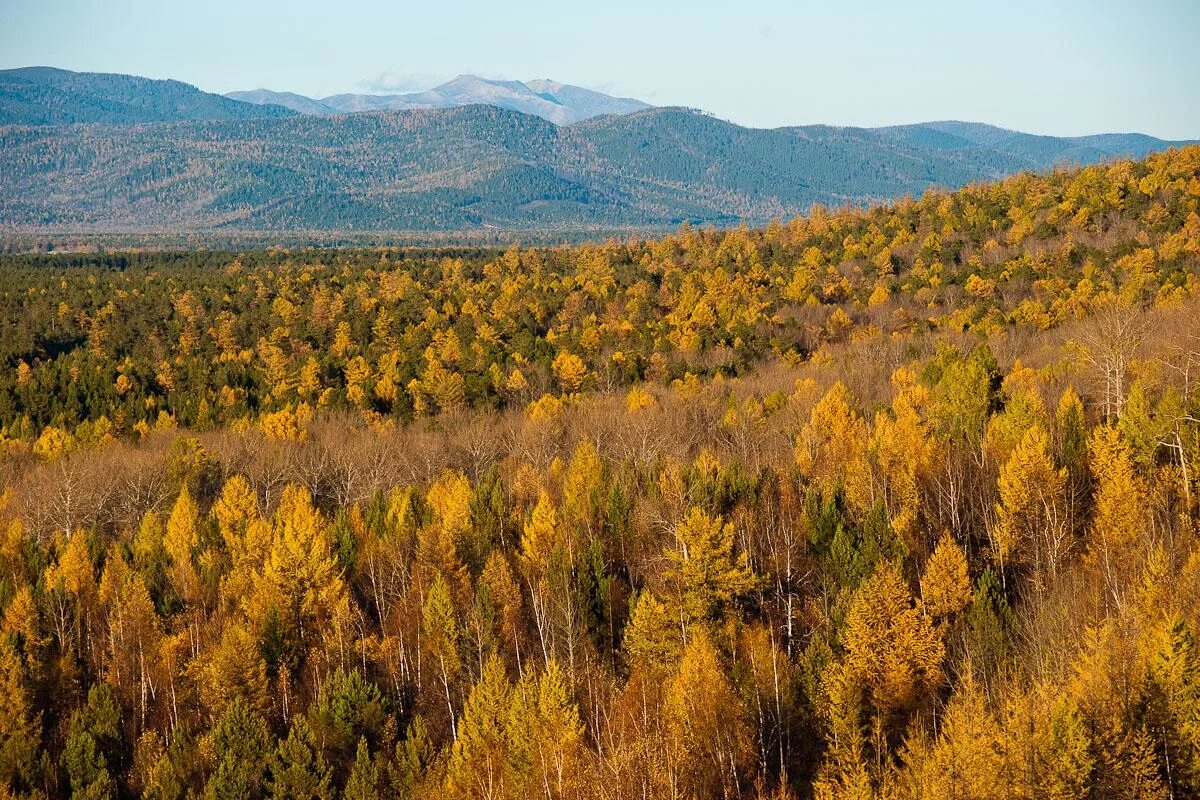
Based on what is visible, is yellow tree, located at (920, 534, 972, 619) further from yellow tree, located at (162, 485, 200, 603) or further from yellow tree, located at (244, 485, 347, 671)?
yellow tree, located at (162, 485, 200, 603)

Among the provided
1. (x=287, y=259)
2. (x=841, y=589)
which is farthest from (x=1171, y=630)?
(x=287, y=259)

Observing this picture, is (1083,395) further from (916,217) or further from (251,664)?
(916,217)

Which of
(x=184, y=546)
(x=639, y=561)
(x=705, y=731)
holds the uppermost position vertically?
(x=184, y=546)

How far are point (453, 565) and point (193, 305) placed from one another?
73519 millimetres

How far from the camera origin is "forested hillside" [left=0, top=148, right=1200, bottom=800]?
29.5 m

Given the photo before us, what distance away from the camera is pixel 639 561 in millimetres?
45562

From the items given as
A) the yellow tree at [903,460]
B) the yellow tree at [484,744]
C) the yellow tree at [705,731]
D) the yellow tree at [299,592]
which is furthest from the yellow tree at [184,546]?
the yellow tree at [903,460]

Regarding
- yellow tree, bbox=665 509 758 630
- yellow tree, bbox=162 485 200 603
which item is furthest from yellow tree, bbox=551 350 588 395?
yellow tree, bbox=665 509 758 630

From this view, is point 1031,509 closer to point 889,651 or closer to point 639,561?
point 889,651

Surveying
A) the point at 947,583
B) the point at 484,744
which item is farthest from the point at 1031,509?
the point at 484,744

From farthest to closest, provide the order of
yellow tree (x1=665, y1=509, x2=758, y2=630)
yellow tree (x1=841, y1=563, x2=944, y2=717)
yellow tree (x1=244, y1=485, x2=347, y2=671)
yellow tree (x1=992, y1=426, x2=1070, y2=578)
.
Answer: yellow tree (x1=244, y1=485, x2=347, y2=671) < yellow tree (x1=992, y1=426, x2=1070, y2=578) < yellow tree (x1=665, y1=509, x2=758, y2=630) < yellow tree (x1=841, y1=563, x2=944, y2=717)

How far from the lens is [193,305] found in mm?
106062

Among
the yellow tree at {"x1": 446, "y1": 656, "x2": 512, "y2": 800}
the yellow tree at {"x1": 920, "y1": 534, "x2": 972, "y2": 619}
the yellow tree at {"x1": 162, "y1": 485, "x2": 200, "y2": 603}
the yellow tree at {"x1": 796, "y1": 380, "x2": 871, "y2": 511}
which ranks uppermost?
the yellow tree at {"x1": 796, "y1": 380, "x2": 871, "y2": 511}

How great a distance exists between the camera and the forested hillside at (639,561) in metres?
29.5
